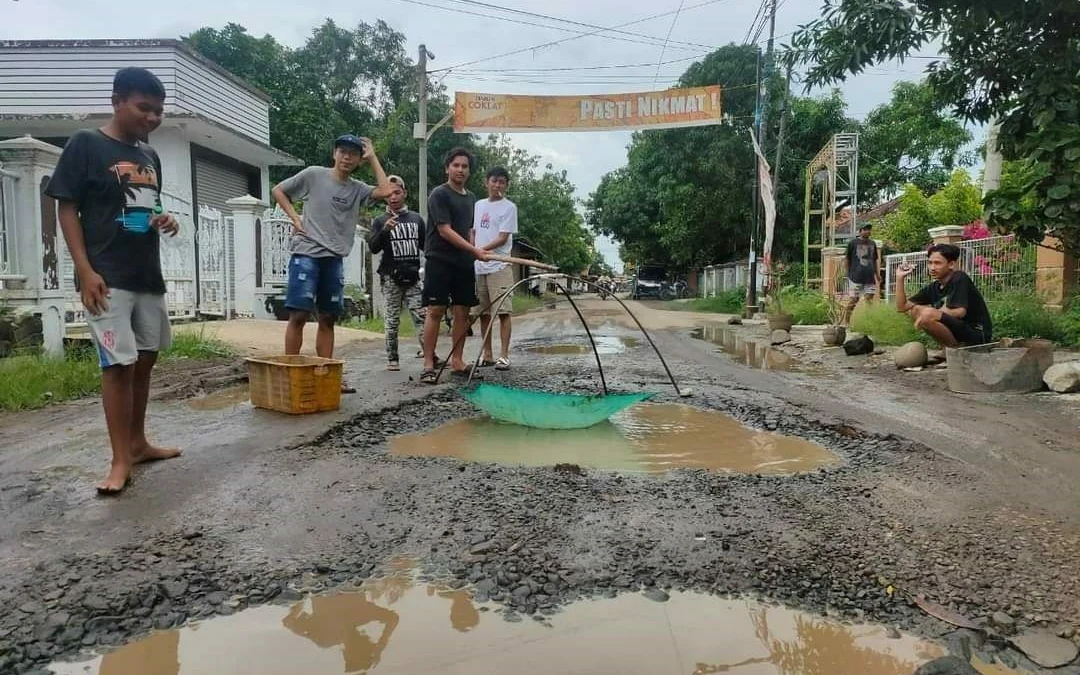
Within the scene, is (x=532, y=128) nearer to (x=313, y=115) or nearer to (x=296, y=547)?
(x=313, y=115)

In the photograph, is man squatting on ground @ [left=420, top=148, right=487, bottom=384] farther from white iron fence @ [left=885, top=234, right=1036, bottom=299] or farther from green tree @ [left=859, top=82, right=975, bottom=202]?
green tree @ [left=859, top=82, right=975, bottom=202]

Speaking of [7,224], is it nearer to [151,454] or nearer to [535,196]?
[151,454]

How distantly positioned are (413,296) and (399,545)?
3929 millimetres

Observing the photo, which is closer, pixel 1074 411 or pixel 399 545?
→ pixel 399 545

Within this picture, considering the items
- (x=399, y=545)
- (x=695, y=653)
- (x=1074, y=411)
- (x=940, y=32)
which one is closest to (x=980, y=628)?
(x=695, y=653)

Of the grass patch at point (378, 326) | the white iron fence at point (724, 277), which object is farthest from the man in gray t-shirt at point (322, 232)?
the white iron fence at point (724, 277)

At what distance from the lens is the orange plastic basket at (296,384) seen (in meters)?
4.11

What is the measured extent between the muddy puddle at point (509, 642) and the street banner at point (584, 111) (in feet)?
47.5

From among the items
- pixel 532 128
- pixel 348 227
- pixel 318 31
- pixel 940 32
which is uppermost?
pixel 318 31

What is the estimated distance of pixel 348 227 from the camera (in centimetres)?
472

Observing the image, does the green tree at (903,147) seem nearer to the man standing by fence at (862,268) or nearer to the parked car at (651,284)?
the parked car at (651,284)

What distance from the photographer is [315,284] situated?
455 cm

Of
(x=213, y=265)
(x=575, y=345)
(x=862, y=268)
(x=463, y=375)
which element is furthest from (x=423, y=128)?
(x=463, y=375)

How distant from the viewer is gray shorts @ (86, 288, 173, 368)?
9.09 ft
